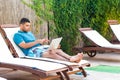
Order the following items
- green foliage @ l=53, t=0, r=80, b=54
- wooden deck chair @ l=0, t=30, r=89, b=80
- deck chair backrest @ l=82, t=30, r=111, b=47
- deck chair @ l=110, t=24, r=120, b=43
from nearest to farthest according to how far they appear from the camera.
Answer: wooden deck chair @ l=0, t=30, r=89, b=80 < deck chair backrest @ l=82, t=30, r=111, b=47 < green foliage @ l=53, t=0, r=80, b=54 < deck chair @ l=110, t=24, r=120, b=43

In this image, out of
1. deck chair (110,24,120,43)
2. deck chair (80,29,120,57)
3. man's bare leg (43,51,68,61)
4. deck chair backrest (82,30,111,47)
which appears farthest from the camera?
deck chair (110,24,120,43)

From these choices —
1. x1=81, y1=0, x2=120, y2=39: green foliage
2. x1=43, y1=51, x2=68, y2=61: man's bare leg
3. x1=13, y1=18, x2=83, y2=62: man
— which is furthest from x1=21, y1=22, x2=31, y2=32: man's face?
x1=81, y1=0, x2=120, y2=39: green foliage

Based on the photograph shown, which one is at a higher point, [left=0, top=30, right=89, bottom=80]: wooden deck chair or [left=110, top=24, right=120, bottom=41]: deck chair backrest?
[left=110, top=24, right=120, bottom=41]: deck chair backrest

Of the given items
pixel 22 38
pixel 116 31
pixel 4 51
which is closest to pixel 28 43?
pixel 22 38

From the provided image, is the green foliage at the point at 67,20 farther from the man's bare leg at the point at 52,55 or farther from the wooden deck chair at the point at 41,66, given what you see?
the wooden deck chair at the point at 41,66

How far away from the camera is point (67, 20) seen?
9.48 metres

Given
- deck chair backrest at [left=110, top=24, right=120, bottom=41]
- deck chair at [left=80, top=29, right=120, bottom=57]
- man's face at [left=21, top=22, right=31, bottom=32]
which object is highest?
man's face at [left=21, top=22, right=31, bottom=32]

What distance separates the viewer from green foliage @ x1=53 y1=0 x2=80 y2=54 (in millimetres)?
9367

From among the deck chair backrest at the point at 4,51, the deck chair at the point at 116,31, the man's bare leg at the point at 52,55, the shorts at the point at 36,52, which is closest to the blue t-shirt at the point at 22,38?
the shorts at the point at 36,52

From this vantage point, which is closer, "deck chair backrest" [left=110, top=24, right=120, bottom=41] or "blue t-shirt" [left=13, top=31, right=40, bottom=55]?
"blue t-shirt" [left=13, top=31, right=40, bottom=55]

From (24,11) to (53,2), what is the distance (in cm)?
92

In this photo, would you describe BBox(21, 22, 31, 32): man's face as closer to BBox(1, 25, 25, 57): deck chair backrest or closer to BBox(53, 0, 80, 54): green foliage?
BBox(1, 25, 25, 57): deck chair backrest

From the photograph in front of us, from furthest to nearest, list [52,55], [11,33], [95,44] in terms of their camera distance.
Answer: [95,44]
[11,33]
[52,55]

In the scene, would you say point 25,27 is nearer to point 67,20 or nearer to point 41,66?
point 41,66
